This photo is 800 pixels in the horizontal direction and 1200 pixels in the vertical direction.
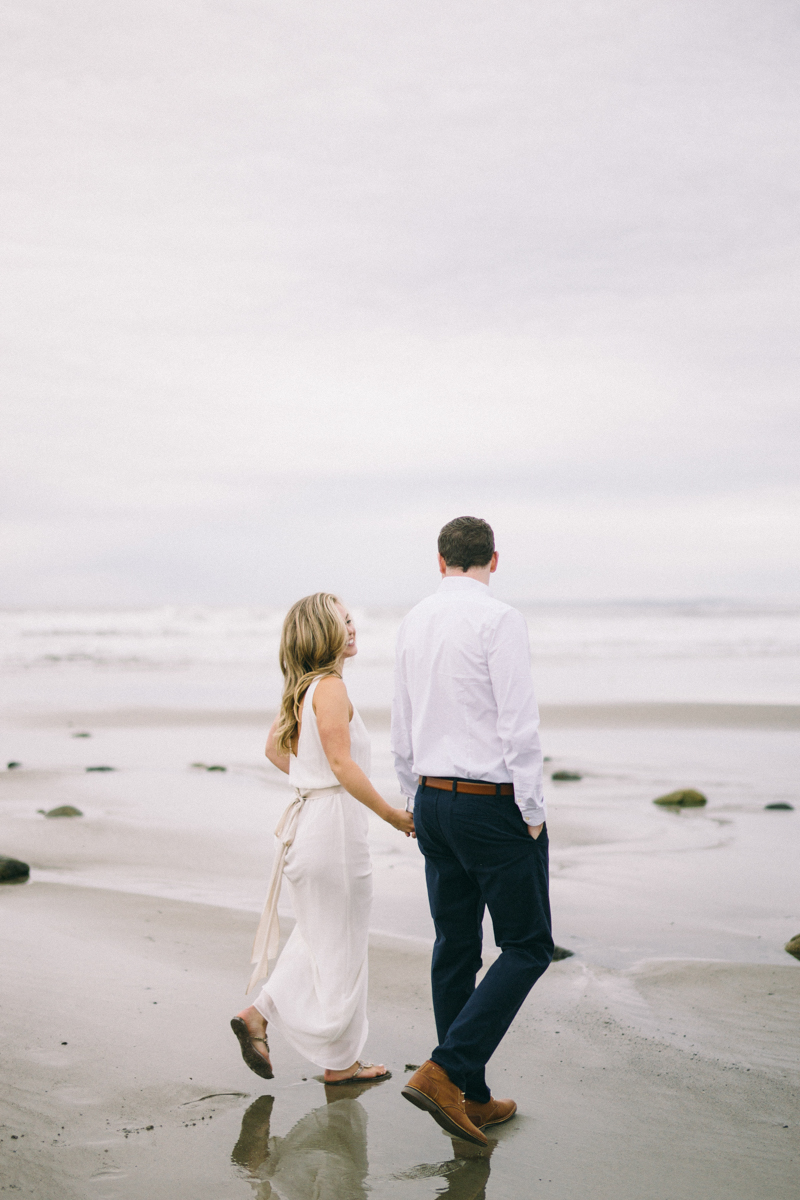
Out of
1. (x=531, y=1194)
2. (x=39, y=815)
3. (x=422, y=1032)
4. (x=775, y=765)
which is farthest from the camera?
(x=775, y=765)

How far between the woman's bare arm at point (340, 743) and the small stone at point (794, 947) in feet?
9.28

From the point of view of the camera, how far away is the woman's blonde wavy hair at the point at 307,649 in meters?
3.94

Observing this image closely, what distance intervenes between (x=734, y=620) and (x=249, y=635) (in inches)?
1100

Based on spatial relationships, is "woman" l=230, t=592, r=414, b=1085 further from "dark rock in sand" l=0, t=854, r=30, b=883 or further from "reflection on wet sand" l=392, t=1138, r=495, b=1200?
"dark rock in sand" l=0, t=854, r=30, b=883

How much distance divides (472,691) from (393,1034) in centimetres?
199

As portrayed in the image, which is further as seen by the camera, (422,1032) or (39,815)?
(39,815)

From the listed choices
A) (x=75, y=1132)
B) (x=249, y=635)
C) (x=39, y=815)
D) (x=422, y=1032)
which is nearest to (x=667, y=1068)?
(x=422, y=1032)

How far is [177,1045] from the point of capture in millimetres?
4172

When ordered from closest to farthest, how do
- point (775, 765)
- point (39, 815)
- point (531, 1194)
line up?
1. point (531, 1194)
2. point (39, 815)
3. point (775, 765)

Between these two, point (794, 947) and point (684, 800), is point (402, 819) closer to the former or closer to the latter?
point (794, 947)

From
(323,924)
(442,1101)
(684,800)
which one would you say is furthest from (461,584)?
(684,800)

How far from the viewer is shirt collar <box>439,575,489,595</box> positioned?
3.60 metres

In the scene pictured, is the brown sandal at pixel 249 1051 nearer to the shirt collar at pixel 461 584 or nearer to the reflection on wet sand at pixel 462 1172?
the reflection on wet sand at pixel 462 1172

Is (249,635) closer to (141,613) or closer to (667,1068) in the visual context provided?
(141,613)
